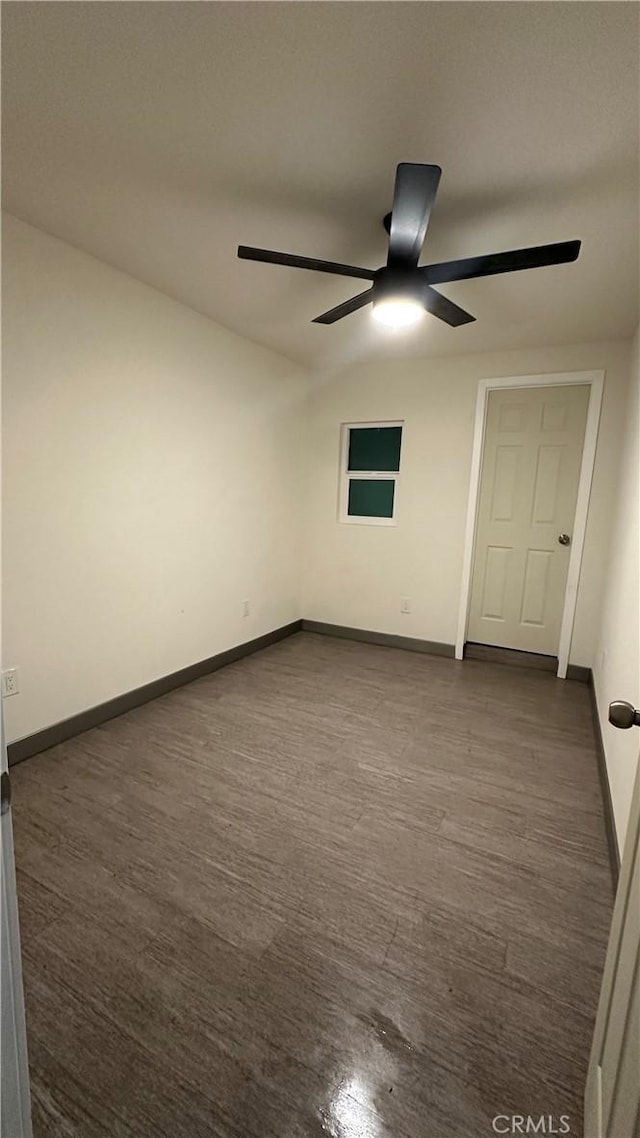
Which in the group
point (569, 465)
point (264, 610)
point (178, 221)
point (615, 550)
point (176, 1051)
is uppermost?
point (178, 221)

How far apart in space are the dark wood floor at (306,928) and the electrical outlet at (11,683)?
0.38 m

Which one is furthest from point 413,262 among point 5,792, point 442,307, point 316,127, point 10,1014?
point 10,1014

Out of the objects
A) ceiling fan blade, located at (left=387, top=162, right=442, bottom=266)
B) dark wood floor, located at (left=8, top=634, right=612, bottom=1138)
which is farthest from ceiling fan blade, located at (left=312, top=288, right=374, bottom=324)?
dark wood floor, located at (left=8, top=634, right=612, bottom=1138)

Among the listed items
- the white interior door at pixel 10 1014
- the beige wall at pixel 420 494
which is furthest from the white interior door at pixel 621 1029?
the beige wall at pixel 420 494

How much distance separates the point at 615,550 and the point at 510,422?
4.47ft

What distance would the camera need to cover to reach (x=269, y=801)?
1964 mm

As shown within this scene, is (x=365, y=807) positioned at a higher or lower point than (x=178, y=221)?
lower

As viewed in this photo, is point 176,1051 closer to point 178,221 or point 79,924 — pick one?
point 79,924

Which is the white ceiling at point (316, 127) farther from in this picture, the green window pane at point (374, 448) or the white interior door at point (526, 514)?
the green window pane at point (374, 448)

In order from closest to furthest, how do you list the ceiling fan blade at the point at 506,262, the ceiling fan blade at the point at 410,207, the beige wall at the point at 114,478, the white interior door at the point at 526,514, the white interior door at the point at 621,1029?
the white interior door at the point at 621,1029 < the ceiling fan blade at the point at 410,207 < the ceiling fan blade at the point at 506,262 < the beige wall at the point at 114,478 < the white interior door at the point at 526,514

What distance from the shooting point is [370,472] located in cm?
406

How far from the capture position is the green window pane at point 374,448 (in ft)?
13.0

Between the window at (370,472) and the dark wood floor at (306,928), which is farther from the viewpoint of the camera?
the window at (370,472)

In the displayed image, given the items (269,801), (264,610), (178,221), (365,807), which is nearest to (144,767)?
(269,801)
